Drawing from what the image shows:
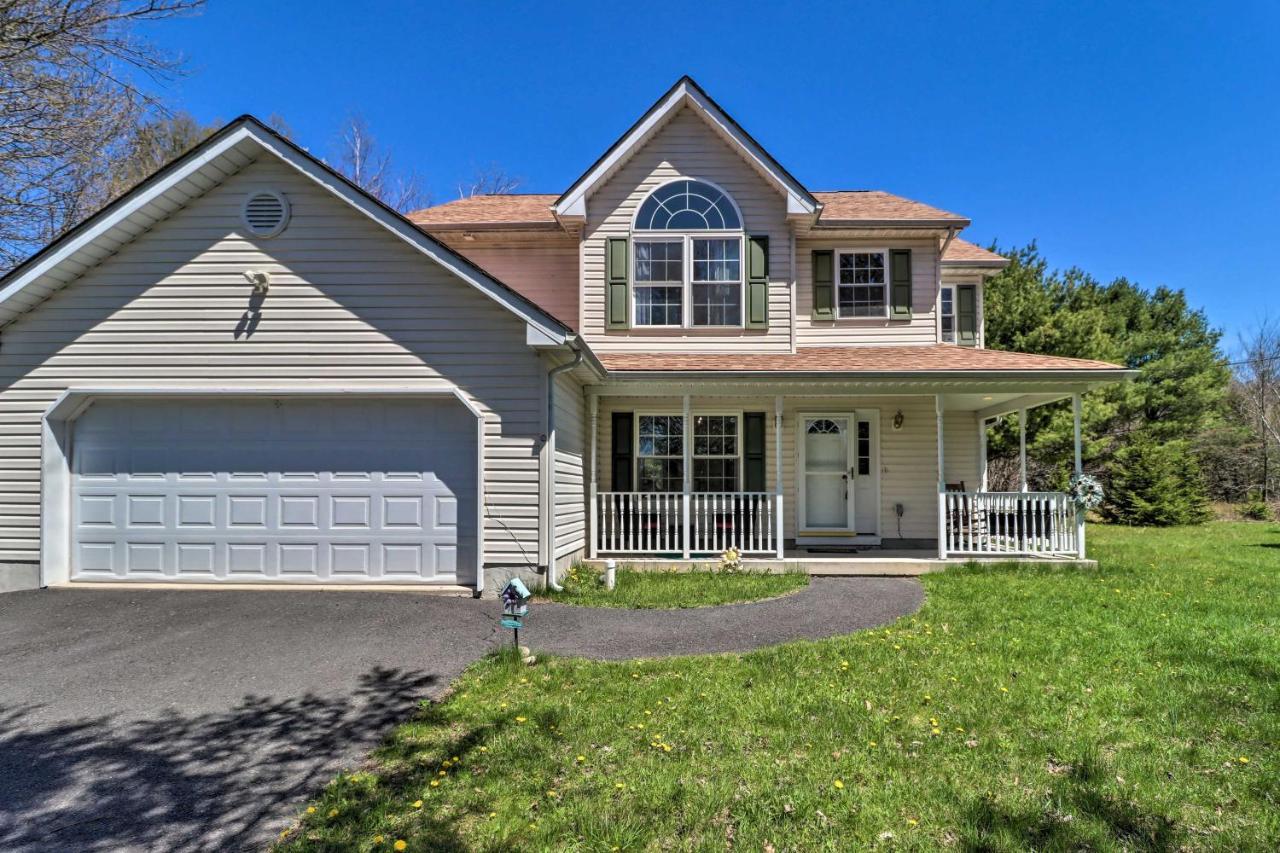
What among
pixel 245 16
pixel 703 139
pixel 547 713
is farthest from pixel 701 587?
pixel 245 16

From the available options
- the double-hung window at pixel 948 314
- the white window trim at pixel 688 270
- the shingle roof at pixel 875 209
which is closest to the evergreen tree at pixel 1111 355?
the double-hung window at pixel 948 314

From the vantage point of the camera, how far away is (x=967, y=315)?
12.9 metres

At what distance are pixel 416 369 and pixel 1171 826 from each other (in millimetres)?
7645

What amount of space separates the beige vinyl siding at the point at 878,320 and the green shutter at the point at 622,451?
353 centimetres

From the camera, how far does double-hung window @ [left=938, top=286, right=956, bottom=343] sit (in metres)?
12.9

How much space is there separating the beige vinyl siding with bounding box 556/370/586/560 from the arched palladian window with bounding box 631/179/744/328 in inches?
100.0

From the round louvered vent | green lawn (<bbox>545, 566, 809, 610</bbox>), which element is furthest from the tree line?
the round louvered vent

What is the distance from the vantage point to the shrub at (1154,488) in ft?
61.6

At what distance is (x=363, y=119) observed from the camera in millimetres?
24156

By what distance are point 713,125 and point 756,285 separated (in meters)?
2.85

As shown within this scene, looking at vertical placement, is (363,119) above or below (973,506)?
above

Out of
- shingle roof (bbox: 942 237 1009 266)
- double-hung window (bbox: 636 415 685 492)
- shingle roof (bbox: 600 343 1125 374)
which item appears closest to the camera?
shingle roof (bbox: 600 343 1125 374)

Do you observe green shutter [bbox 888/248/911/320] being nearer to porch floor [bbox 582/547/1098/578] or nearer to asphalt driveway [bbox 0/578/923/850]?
porch floor [bbox 582/547/1098/578]

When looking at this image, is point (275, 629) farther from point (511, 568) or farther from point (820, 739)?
point (820, 739)
